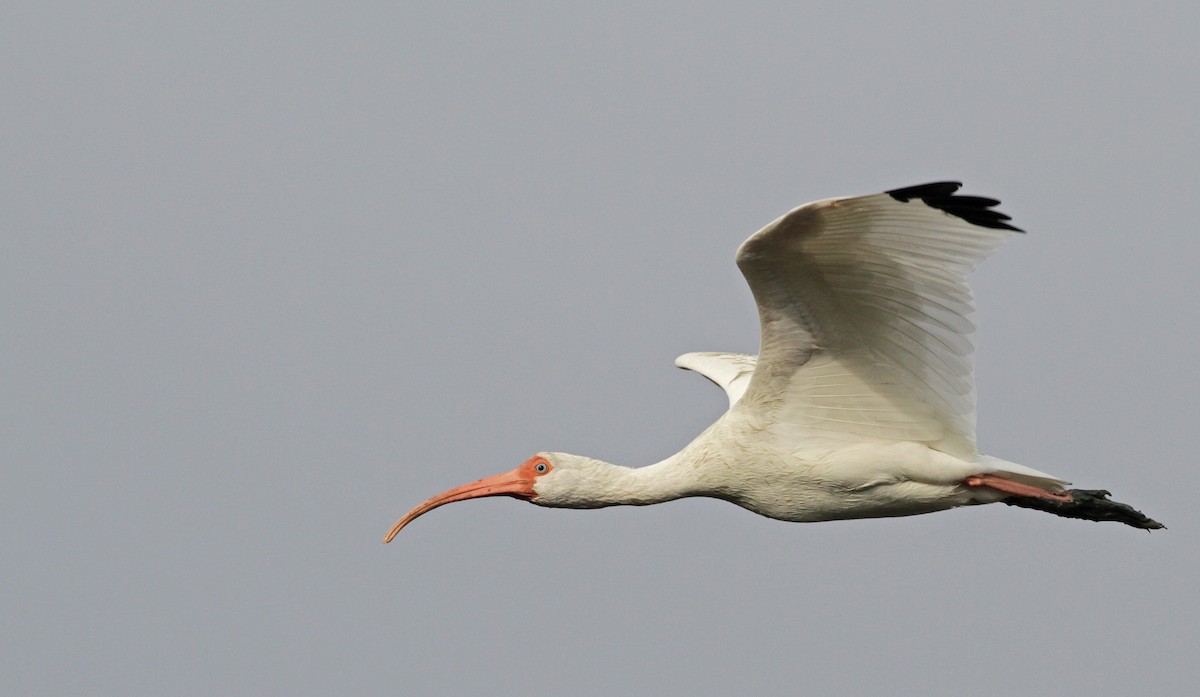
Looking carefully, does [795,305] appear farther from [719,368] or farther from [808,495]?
[719,368]

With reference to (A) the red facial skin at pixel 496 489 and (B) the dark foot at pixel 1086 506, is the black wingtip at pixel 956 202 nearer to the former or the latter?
A: (B) the dark foot at pixel 1086 506

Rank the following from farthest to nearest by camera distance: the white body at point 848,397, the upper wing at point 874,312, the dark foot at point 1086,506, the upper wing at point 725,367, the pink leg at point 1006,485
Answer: the upper wing at point 725,367 → the dark foot at point 1086,506 → the pink leg at point 1006,485 → the white body at point 848,397 → the upper wing at point 874,312

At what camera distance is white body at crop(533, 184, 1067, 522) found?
13.4m

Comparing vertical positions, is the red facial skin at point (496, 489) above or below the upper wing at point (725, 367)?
below

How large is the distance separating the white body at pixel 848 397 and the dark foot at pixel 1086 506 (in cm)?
22

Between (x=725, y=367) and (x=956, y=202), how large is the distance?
243 inches

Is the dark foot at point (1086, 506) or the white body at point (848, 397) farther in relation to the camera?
the dark foot at point (1086, 506)

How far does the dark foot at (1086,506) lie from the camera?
15234 mm

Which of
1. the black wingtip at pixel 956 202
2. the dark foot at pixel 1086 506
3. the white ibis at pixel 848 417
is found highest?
the black wingtip at pixel 956 202

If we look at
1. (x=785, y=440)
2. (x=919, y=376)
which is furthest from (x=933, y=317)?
(x=785, y=440)

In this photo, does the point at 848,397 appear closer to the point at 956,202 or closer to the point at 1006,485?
the point at 1006,485

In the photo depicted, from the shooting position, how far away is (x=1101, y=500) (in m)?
15.4

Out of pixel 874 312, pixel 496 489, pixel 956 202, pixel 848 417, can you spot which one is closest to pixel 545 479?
pixel 496 489

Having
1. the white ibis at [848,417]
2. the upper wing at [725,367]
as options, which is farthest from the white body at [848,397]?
the upper wing at [725,367]
